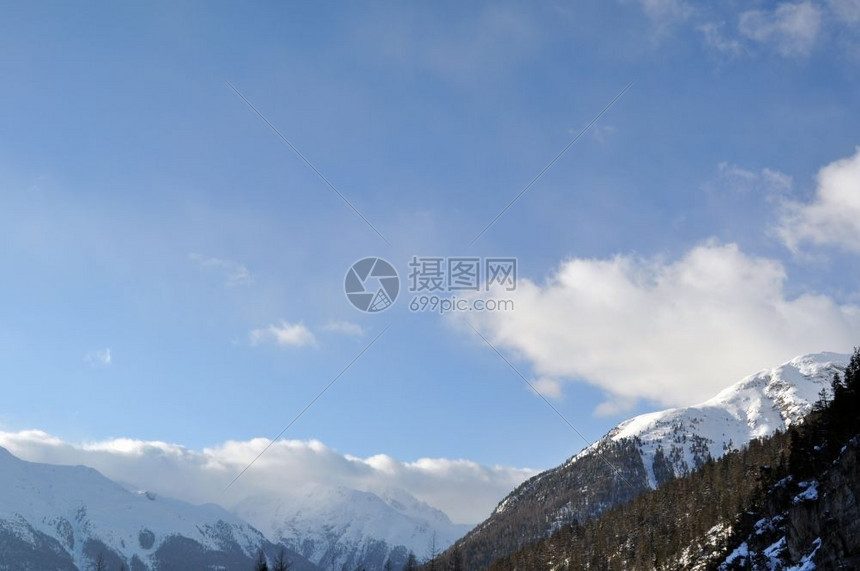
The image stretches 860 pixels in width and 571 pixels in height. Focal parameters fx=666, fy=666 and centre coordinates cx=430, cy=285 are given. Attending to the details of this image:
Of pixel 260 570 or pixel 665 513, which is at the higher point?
pixel 665 513

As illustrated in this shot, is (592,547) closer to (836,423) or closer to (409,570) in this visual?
(409,570)

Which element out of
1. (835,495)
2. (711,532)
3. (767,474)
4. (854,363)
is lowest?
(835,495)

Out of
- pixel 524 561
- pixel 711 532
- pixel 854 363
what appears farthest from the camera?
pixel 524 561

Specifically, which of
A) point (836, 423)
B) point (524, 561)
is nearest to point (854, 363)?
point (836, 423)

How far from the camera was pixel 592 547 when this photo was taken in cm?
15388

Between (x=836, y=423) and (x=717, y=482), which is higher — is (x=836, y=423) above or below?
below

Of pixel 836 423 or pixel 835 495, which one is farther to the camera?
pixel 836 423

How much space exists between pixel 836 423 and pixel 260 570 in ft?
231

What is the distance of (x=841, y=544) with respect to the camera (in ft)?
164

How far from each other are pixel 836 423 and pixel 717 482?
265 feet

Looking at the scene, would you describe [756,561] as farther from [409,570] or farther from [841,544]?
[409,570]

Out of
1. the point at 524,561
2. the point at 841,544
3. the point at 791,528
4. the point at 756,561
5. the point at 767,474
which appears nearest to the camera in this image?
the point at 841,544

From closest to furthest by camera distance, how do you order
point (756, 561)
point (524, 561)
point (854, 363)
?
point (756, 561), point (854, 363), point (524, 561)

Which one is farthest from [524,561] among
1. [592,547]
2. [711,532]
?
[711,532]
